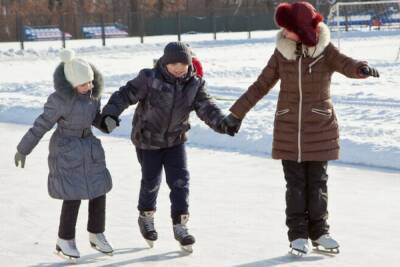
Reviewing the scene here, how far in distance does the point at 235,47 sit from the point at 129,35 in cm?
1138

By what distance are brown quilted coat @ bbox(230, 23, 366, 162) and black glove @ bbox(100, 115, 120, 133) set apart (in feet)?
2.81

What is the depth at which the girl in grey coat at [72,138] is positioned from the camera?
426 centimetres

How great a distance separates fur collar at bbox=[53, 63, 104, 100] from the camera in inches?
168

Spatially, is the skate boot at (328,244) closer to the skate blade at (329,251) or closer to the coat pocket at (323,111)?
the skate blade at (329,251)

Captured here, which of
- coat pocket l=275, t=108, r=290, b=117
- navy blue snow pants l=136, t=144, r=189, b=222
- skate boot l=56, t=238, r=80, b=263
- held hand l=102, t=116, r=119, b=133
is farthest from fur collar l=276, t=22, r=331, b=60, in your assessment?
skate boot l=56, t=238, r=80, b=263

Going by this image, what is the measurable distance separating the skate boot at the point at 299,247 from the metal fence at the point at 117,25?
28.6 metres

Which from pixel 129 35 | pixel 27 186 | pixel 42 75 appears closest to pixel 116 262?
pixel 27 186

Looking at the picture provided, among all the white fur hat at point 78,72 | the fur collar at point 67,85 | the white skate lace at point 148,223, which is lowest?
the white skate lace at point 148,223

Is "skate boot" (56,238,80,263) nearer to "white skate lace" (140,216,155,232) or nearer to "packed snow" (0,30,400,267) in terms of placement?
"packed snow" (0,30,400,267)

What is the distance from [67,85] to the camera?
14.1ft

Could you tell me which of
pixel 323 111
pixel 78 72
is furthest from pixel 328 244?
pixel 78 72

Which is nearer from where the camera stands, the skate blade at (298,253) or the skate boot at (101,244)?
the skate blade at (298,253)

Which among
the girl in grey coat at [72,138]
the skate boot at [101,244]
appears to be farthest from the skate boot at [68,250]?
the skate boot at [101,244]

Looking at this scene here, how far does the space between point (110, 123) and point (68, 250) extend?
70 cm
